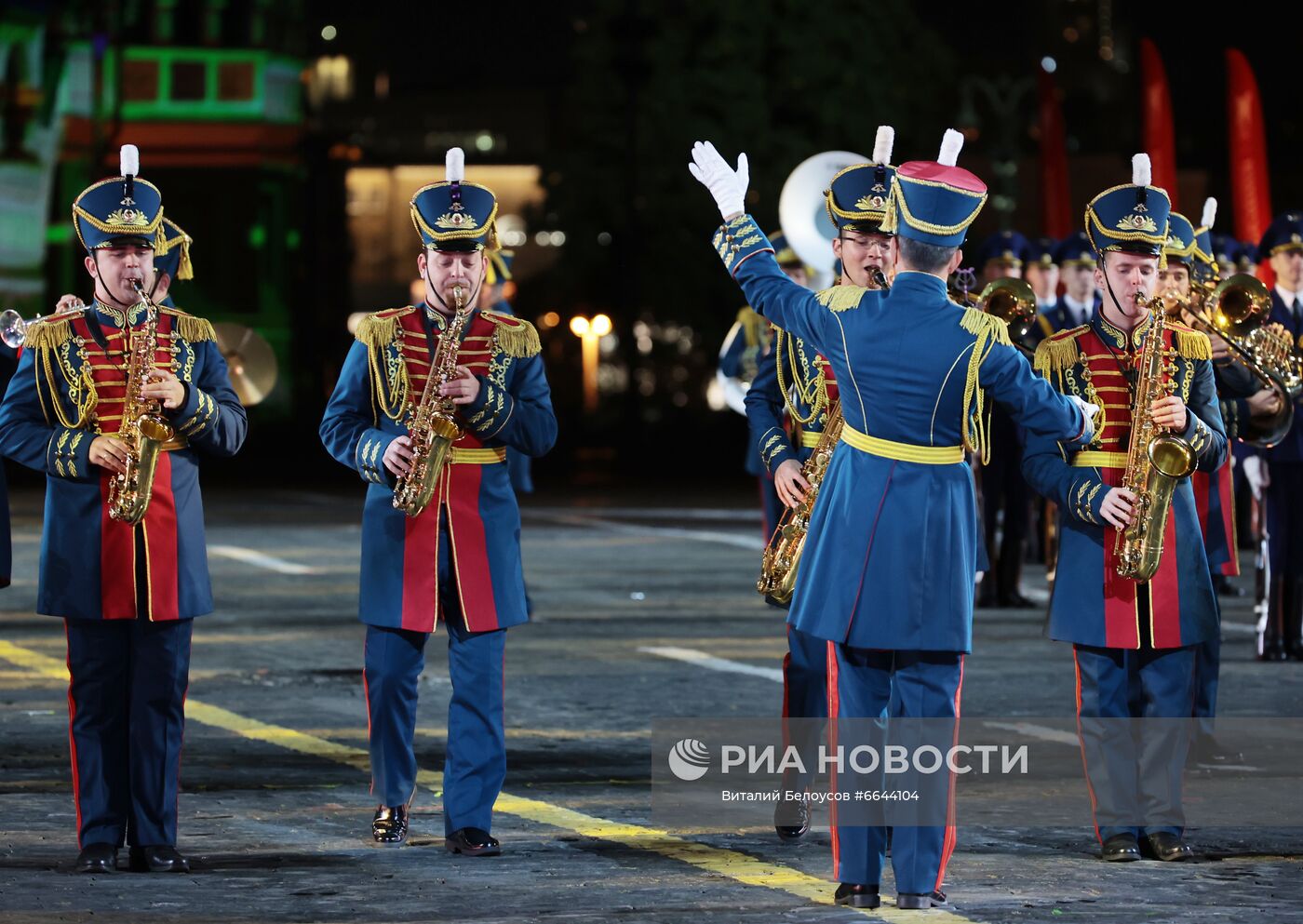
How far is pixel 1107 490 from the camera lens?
925 centimetres

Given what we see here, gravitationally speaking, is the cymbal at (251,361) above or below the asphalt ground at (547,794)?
above

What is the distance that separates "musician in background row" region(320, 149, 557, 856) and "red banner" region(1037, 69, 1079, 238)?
49.8 ft

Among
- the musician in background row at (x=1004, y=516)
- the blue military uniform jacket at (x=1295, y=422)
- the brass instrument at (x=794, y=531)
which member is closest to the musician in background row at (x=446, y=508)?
the brass instrument at (x=794, y=531)

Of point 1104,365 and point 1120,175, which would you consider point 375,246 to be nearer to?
point 1120,175

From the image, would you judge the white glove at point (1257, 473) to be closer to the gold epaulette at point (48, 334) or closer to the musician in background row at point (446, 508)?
the musician in background row at point (446, 508)

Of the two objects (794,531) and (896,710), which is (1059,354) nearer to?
(794,531)

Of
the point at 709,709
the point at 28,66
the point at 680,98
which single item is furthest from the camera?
the point at 28,66

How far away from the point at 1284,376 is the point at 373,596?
4662 millimetres

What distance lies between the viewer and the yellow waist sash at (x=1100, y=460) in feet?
31.0

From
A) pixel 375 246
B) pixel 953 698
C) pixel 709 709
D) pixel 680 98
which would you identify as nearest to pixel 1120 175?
pixel 680 98

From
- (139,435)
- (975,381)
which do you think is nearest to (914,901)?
(975,381)

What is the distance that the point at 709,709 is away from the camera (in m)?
13.0

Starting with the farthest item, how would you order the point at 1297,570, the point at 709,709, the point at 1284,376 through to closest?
the point at 1297,570
the point at 709,709
the point at 1284,376

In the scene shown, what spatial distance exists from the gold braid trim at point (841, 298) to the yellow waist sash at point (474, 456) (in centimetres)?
159
